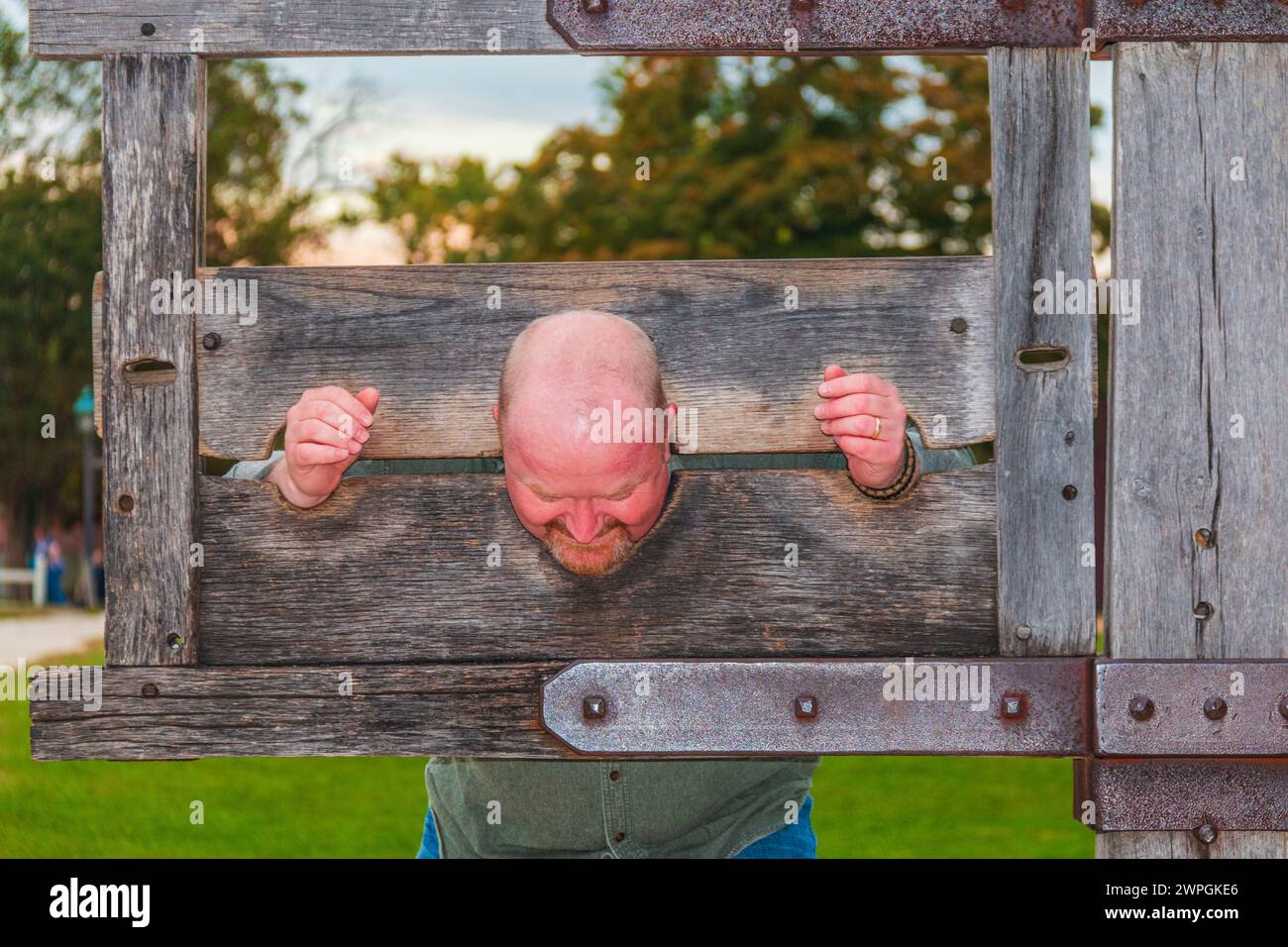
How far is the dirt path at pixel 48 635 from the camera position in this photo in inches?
612

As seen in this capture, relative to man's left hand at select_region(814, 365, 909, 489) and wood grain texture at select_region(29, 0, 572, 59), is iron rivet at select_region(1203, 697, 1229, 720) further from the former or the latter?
wood grain texture at select_region(29, 0, 572, 59)

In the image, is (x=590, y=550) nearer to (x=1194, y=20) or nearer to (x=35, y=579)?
(x=1194, y=20)

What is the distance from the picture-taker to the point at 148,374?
100 inches

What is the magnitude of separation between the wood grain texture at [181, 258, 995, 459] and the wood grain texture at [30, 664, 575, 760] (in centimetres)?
39

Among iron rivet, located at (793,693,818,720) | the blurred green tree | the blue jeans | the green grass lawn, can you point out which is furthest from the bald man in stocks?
the blurred green tree

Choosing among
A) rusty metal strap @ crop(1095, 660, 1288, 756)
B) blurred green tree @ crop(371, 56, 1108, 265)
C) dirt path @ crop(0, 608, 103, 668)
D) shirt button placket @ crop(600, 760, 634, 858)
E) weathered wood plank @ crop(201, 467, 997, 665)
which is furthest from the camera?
blurred green tree @ crop(371, 56, 1108, 265)

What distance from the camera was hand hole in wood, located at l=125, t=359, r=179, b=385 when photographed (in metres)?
2.54

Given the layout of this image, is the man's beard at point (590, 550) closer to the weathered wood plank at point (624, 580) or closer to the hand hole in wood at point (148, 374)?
the weathered wood plank at point (624, 580)

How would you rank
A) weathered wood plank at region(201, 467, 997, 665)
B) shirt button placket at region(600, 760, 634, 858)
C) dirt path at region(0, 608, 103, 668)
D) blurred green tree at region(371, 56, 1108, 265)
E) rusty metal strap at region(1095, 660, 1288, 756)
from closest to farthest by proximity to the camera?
rusty metal strap at region(1095, 660, 1288, 756), weathered wood plank at region(201, 467, 997, 665), shirt button placket at region(600, 760, 634, 858), dirt path at region(0, 608, 103, 668), blurred green tree at region(371, 56, 1108, 265)

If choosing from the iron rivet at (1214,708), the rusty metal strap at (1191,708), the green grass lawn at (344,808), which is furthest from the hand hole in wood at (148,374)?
the green grass lawn at (344,808)

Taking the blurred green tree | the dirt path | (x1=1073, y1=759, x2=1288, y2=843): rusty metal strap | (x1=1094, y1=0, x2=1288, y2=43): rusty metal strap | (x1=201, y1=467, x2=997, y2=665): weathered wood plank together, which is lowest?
the dirt path
